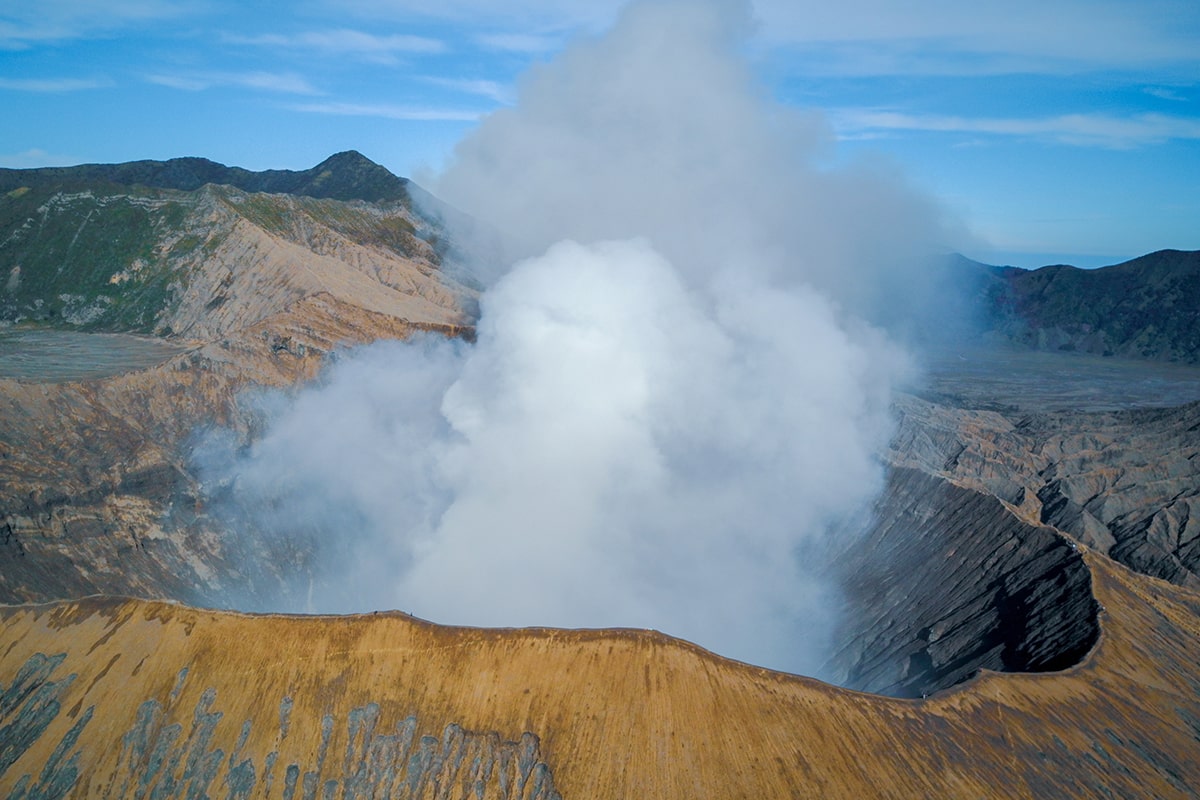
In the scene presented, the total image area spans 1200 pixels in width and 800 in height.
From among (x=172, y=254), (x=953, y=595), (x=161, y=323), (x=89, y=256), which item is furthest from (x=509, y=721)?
(x=89, y=256)

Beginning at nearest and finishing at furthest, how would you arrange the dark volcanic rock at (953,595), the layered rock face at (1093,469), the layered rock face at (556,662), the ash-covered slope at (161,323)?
the layered rock face at (556,662), the dark volcanic rock at (953,595), the ash-covered slope at (161,323), the layered rock face at (1093,469)

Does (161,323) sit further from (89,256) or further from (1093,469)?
(1093,469)

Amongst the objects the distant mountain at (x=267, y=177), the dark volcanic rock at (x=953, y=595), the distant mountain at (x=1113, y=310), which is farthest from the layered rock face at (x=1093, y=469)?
the distant mountain at (x=267, y=177)

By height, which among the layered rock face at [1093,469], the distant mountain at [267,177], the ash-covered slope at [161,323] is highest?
the distant mountain at [267,177]

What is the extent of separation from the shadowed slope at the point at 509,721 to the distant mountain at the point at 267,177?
417ft

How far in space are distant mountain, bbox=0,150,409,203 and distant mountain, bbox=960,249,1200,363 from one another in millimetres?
140415

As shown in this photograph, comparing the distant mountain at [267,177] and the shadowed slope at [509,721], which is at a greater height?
the distant mountain at [267,177]

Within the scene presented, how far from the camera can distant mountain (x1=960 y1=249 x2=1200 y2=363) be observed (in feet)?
548

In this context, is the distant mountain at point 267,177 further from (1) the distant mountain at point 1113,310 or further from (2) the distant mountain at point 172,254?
(1) the distant mountain at point 1113,310

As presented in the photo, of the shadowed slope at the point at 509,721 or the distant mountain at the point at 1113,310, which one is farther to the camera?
the distant mountain at the point at 1113,310

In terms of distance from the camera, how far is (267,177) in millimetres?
193625

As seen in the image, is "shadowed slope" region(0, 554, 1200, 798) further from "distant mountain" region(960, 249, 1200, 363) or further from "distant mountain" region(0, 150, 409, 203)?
"distant mountain" region(960, 249, 1200, 363)

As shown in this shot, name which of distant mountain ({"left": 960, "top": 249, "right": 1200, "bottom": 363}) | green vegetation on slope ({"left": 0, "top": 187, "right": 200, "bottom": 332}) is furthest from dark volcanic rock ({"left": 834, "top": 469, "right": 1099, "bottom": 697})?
distant mountain ({"left": 960, "top": 249, "right": 1200, "bottom": 363})

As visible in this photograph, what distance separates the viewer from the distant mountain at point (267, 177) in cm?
16225
